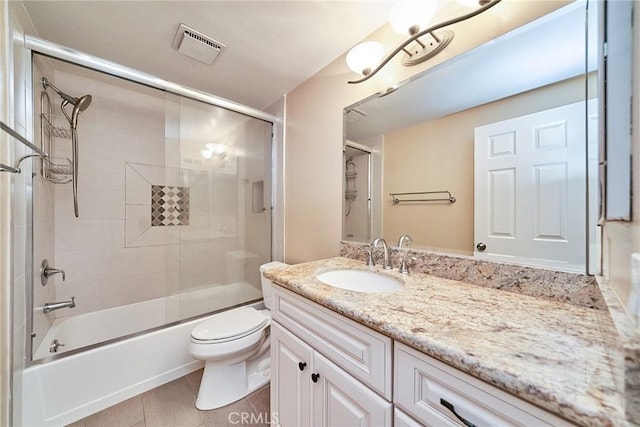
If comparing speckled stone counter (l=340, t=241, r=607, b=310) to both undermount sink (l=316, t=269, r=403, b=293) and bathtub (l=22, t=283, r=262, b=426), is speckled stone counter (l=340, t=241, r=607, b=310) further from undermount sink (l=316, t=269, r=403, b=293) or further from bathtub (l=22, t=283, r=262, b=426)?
bathtub (l=22, t=283, r=262, b=426)

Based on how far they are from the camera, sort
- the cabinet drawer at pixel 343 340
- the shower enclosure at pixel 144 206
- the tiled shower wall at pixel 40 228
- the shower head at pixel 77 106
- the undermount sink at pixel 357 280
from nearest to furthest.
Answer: the cabinet drawer at pixel 343 340 < the undermount sink at pixel 357 280 < the tiled shower wall at pixel 40 228 < the shower head at pixel 77 106 < the shower enclosure at pixel 144 206

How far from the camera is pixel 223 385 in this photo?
1362 mm

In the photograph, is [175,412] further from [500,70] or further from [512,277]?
[500,70]

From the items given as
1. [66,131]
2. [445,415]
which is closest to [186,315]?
[66,131]

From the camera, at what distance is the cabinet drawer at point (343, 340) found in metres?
0.61

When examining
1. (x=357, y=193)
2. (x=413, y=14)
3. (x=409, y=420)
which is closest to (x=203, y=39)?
(x=413, y=14)

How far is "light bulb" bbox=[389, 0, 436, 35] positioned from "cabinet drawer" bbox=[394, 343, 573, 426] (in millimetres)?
1211

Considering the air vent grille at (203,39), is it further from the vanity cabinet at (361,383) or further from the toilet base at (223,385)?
the toilet base at (223,385)

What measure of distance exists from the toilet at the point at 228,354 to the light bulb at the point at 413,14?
5.77ft

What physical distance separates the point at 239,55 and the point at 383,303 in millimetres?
1712

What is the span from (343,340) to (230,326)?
98 cm

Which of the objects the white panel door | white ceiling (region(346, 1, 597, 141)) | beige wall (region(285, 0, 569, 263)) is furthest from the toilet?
white ceiling (region(346, 1, 597, 141))

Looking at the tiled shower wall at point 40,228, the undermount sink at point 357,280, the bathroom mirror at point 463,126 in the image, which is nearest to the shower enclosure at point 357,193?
the bathroom mirror at point 463,126

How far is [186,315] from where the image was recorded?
5.67 feet
